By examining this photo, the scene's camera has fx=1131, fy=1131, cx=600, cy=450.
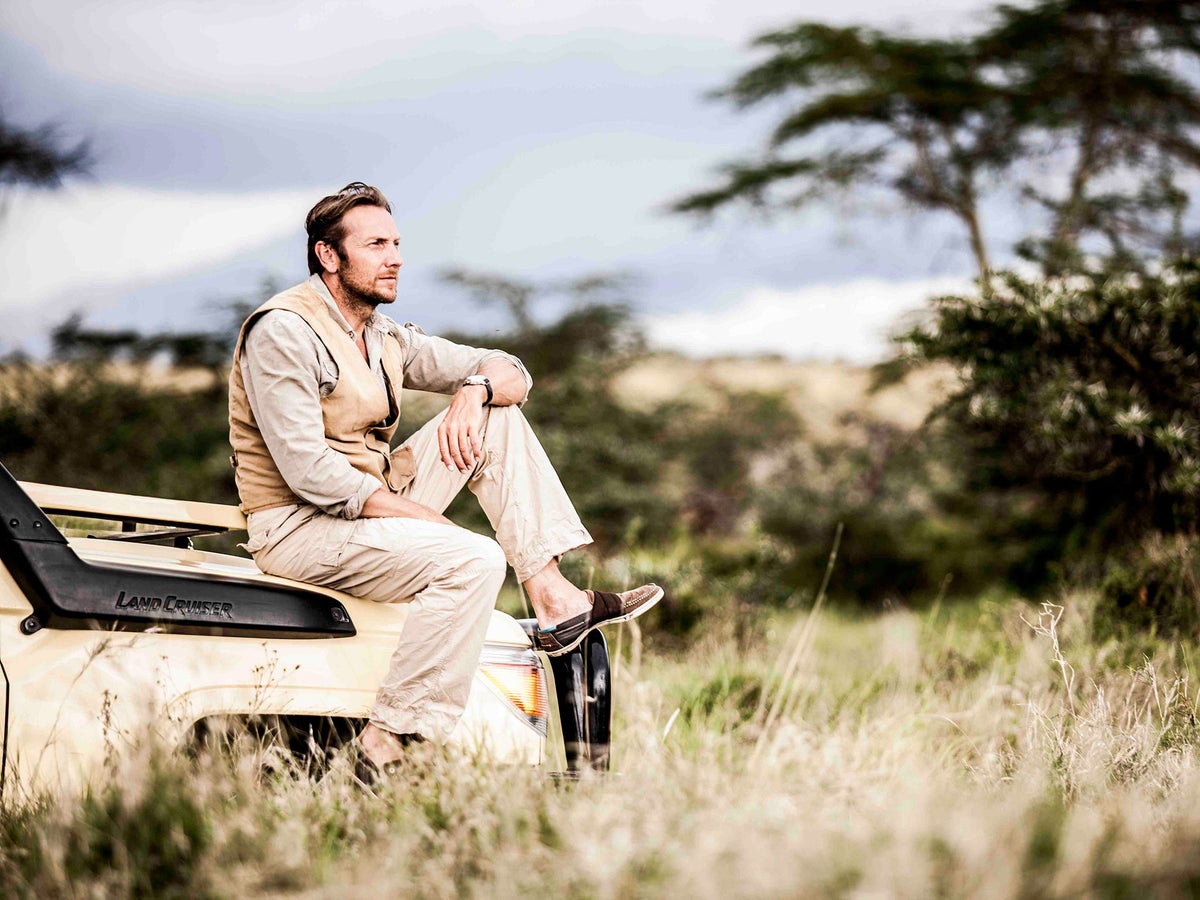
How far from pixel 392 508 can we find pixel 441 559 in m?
0.29

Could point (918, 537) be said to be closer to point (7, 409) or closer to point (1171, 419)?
point (1171, 419)

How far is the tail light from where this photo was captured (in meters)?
3.43

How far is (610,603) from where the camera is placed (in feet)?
11.7

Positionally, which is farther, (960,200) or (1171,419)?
(960,200)

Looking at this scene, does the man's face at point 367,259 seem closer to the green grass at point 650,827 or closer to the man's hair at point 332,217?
A: the man's hair at point 332,217

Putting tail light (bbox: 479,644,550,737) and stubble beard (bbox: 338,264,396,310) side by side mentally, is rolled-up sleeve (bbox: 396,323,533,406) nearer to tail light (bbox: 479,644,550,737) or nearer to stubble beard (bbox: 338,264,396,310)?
stubble beard (bbox: 338,264,396,310)

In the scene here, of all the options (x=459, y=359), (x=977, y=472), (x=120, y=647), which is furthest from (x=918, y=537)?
(x=120, y=647)

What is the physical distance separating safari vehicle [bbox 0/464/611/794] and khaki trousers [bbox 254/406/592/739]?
10cm

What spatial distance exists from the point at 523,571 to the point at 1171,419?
5.00m

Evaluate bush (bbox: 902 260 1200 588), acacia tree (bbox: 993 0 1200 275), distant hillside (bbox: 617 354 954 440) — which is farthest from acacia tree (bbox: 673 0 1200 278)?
distant hillside (bbox: 617 354 954 440)

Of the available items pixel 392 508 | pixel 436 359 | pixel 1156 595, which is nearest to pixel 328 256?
pixel 436 359

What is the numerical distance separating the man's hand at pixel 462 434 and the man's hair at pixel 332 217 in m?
0.64

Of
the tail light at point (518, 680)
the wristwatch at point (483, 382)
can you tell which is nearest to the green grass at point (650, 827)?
the tail light at point (518, 680)

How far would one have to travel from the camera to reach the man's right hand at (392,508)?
3.44 m
